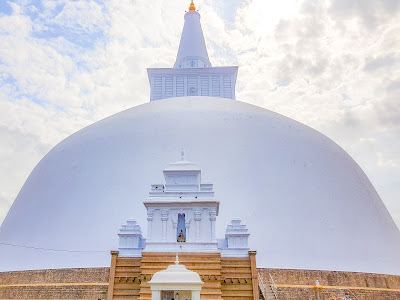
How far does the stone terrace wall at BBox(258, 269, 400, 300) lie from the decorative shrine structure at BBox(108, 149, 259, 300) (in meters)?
2.62

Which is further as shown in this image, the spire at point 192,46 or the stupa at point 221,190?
the spire at point 192,46

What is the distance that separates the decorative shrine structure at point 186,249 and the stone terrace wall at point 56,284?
241cm

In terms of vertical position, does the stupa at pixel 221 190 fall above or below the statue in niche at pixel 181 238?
above

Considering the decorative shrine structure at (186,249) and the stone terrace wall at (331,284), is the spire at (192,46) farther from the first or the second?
the decorative shrine structure at (186,249)

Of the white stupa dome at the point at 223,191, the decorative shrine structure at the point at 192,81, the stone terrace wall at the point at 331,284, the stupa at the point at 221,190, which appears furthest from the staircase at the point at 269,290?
the decorative shrine structure at the point at 192,81

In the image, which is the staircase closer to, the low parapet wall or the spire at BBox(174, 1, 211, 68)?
the low parapet wall

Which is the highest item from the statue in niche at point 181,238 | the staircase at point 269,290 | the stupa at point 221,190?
the stupa at point 221,190

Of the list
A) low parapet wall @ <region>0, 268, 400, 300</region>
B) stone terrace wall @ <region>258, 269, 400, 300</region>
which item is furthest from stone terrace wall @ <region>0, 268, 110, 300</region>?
stone terrace wall @ <region>258, 269, 400, 300</region>

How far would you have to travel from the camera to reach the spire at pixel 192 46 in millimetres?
24938

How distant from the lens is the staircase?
33.3 feet

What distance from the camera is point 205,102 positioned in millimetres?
17656

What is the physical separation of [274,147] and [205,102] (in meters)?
4.39

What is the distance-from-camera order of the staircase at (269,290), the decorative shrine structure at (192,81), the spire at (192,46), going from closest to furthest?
the staircase at (269,290) → the decorative shrine structure at (192,81) → the spire at (192,46)

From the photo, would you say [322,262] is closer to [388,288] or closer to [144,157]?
[388,288]
